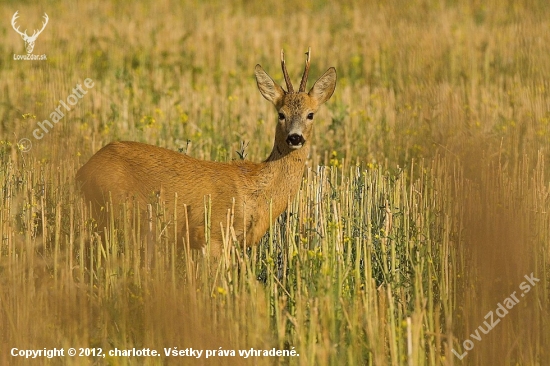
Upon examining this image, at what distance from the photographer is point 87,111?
1121 centimetres

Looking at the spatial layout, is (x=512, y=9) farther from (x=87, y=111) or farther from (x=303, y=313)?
(x=303, y=313)

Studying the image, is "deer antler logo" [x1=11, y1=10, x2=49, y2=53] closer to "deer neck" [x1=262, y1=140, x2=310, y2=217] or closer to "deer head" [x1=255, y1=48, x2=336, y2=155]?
"deer head" [x1=255, y1=48, x2=336, y2=155]

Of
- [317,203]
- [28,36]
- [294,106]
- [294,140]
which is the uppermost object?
[28,36]

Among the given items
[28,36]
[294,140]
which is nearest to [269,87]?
[294,140]

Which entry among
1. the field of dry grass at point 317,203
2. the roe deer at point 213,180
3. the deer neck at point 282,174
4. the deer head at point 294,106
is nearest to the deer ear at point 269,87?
the deer head at point 294,106

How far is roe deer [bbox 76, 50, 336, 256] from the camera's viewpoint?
6969mm

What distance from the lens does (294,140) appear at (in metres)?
7.15

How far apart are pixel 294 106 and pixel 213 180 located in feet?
2.89

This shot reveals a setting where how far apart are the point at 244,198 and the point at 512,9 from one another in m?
13.4

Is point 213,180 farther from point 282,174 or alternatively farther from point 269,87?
point 269,87

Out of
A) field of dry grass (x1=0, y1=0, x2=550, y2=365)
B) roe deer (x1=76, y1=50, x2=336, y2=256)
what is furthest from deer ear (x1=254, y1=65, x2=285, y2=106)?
field of dry grass (x1=0, y1=0, x2=550, y2=365)

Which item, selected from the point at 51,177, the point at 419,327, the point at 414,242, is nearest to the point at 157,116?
the point at 51,177

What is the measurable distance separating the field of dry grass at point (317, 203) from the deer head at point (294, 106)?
50 cm

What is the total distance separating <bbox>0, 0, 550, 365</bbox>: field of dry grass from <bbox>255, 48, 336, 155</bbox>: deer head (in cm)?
50
